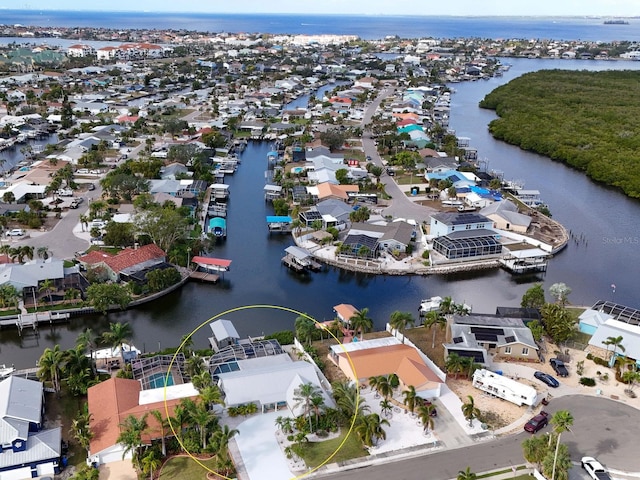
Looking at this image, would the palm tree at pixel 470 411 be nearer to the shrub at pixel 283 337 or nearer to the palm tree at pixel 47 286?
the shrub at pixel 283 337

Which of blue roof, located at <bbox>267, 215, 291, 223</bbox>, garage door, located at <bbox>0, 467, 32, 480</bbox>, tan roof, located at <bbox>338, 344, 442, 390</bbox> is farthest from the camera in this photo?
blue roof, located at <bbox>267, 215, 291, 223</bbox>

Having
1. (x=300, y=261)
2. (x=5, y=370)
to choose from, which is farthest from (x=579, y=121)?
(x=5, y=370)

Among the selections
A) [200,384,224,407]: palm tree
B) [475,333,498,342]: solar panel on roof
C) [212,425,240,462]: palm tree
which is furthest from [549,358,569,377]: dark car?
[200,384,224,407]: palm tree

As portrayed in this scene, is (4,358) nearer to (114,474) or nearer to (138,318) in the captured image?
(138,318)

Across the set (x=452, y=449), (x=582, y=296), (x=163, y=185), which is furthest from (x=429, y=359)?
(x=163, y=185)

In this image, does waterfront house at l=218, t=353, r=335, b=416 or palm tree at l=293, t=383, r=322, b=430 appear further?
waterfront house at l=218, t=353, r=335, b=416

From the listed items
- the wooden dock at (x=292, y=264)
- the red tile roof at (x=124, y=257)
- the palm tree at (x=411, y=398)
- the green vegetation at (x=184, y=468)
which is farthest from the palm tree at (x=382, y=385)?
the red tile roof at (x=124, y=257)

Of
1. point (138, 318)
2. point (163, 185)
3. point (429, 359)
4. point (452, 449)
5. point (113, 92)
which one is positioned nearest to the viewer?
point (452, 449)

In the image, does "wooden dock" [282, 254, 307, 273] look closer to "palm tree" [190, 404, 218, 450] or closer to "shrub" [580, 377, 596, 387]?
"palm tree" [190, 404, 218, 450]
